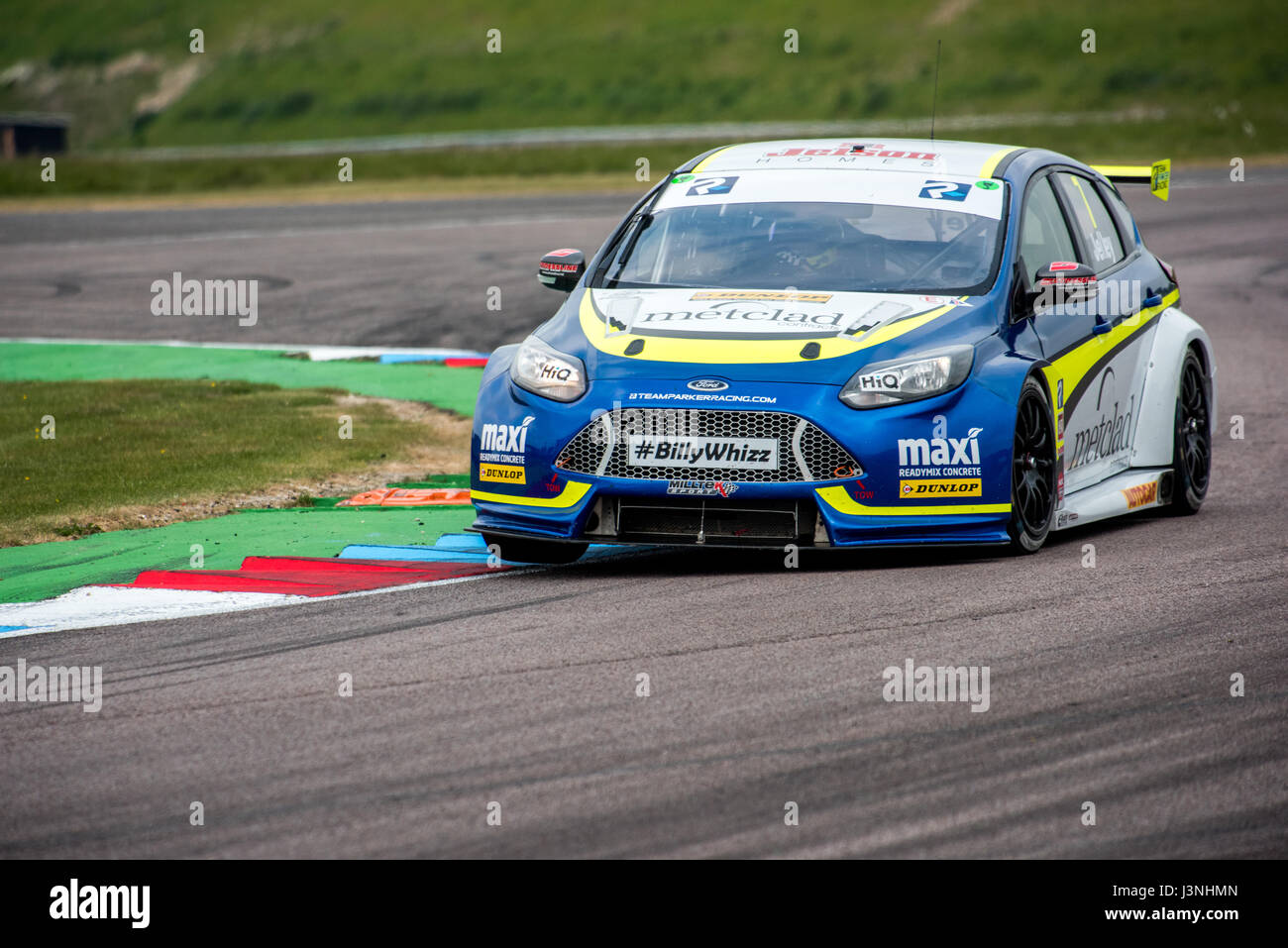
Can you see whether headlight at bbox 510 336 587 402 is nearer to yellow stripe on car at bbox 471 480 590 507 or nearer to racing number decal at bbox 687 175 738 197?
yellow stripe on car at bbox 471 480 590 507

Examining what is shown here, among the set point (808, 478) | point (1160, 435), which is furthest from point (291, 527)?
point (1160, 435)

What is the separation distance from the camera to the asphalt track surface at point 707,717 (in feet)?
14.3

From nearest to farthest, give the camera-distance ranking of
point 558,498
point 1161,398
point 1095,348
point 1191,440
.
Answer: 1. point 558,498
2. point 1095,348
3. point 1161,398
4. point 1191,440

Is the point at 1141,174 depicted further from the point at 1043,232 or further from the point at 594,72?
the point at 594,72

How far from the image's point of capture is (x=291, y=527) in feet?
28.2

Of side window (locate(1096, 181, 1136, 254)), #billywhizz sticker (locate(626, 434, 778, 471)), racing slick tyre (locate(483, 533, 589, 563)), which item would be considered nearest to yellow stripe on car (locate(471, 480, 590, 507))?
racing slick tyre (locate(483, 533, 589, 563))

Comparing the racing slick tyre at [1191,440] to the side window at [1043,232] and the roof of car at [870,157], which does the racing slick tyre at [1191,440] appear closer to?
the side window at [1043,232]

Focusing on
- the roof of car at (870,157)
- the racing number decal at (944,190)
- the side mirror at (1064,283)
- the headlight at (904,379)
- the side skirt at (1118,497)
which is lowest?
the side skirt at (1118,497)

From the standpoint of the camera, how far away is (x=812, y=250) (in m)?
8.05

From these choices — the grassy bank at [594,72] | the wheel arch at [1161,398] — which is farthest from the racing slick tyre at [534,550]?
the grassy bank at [594,72]

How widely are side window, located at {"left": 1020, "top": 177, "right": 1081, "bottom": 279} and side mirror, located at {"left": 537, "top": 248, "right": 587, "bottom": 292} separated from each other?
2.00 metres

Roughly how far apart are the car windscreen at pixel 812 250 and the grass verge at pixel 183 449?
2.38 m

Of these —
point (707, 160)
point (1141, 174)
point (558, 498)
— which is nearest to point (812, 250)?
point (707, 160)

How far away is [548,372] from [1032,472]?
2032 millimetres
